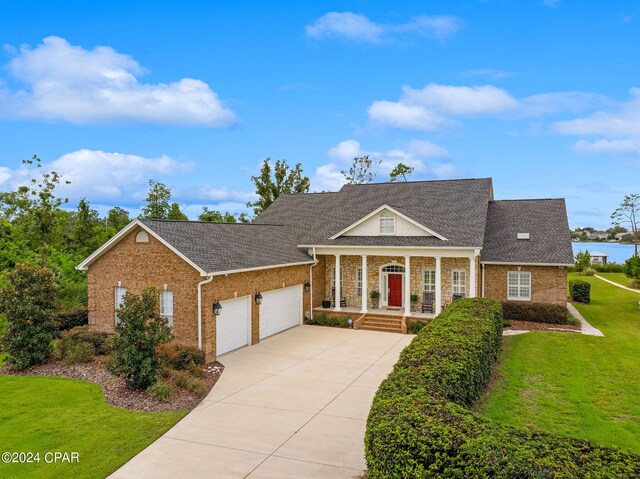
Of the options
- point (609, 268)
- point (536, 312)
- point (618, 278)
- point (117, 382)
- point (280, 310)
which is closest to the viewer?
point (117, 382)

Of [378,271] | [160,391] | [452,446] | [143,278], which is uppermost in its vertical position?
[143,278]

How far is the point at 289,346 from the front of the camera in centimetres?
1823

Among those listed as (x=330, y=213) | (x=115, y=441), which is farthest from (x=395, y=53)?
(x=115, y=441)

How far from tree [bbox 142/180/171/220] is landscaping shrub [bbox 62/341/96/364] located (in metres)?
30.1

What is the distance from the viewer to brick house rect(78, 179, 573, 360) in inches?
643

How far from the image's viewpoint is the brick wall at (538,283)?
73.8ft

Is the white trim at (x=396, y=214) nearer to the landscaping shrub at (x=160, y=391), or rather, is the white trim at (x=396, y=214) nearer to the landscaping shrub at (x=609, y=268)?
the landscaping shrub at (x=160, y=391)

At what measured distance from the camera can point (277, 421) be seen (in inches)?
417

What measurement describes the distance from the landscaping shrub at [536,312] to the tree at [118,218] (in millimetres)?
35733

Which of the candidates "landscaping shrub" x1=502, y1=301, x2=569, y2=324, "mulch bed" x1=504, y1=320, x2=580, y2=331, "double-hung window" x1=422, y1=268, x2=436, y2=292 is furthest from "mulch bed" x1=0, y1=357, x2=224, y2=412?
"landscaping shrub" x1=502, y1=301, x2=569, y2=324

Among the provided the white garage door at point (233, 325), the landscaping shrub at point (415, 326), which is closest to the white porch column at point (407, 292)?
the landscaping shrub at point (415, 326)

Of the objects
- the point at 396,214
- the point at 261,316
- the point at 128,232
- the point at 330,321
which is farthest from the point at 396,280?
the point at 128,232

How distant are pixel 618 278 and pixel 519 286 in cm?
2805

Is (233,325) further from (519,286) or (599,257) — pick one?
(599,257)
